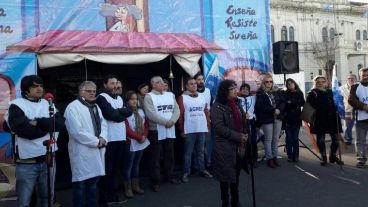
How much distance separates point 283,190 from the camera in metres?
6.46

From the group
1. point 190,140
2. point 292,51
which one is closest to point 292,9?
point 292,51

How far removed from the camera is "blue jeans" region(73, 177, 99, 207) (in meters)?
5.02

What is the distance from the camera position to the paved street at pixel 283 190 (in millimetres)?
5828

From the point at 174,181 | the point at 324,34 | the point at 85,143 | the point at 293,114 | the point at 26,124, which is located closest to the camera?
the point at 26,124

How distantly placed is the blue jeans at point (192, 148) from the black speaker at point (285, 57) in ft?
10.4

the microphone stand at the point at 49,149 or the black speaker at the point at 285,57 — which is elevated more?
the black speaker at the point at 285,57

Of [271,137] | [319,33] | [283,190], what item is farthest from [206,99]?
[319,33]

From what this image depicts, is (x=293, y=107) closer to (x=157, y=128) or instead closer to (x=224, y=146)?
(x=157, y=128)

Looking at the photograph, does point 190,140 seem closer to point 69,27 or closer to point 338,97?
point 69,27

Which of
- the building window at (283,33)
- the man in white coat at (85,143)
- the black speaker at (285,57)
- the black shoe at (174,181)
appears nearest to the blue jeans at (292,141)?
the black speaker at (285,57)

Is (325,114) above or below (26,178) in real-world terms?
above

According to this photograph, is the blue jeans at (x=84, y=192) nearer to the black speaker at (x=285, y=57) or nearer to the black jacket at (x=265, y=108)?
the black jacket at (x=265, y=108)

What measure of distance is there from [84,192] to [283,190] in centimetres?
312

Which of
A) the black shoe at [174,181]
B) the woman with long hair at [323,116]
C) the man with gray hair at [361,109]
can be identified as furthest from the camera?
the woman with long hair at [323,116]
